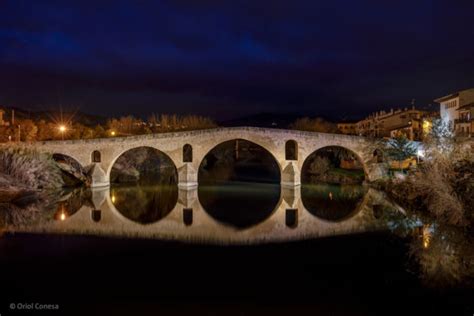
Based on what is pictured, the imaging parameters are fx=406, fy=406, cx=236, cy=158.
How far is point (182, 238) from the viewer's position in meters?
16.9

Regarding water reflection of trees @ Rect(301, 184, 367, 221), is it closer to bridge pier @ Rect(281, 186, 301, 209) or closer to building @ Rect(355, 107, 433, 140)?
bridge pier @ Rect(281, 186, 301, 209)

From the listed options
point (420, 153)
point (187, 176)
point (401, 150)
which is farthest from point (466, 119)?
point (187, 176)

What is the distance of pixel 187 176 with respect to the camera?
106 feet

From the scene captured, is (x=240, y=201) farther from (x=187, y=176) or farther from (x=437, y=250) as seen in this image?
(x=437, y=250)

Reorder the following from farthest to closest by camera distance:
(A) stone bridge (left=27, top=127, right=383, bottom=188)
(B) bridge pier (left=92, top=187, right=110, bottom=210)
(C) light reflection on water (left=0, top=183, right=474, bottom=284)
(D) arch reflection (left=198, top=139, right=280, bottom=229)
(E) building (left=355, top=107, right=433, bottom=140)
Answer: (E) building (left=355, top=107, right=433, bottom=140) → (A) stone bridge (left=27, top=127, right=383, bottom=188) → (B) bridge pier (left=92, top=187, right=110, bottom=210) → (D) arch reflection (left=198, top=139, right=280, bottom=229) → (C) light reflection on water (left=0, top=183, right=474, bottom=284)

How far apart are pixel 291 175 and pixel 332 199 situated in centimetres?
622

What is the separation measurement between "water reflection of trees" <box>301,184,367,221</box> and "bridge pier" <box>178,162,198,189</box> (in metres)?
8.74

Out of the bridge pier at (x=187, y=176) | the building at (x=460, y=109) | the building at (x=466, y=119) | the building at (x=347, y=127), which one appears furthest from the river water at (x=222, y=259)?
the building at (x=347, y=127)

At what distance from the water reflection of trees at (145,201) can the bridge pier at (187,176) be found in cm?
79

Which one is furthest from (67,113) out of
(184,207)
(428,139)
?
(428,139)

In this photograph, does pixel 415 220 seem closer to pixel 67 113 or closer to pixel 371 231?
pixel 371 231

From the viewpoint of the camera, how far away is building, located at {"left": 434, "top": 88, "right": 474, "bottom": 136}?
37.4 m

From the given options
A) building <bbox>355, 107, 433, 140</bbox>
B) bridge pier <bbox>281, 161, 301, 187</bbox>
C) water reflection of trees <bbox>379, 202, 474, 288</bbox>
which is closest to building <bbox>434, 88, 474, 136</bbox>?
building <bbox>355, 107, 433, 140</bbox>

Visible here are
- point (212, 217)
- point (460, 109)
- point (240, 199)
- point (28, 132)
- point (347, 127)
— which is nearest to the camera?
point (212, 217)
